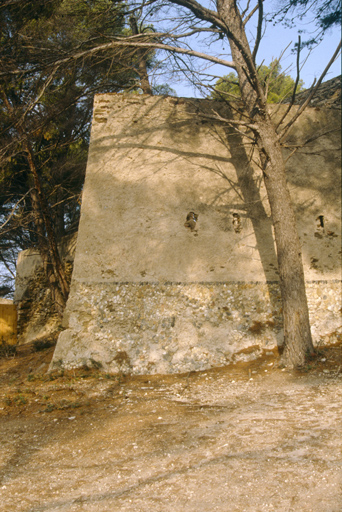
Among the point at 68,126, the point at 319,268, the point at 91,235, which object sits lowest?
the point at 319,268

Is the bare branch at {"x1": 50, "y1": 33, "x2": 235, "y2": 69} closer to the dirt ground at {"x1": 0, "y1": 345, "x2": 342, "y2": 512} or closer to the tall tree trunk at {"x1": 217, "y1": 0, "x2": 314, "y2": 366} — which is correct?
the tall tree trunk at {"x1": 217, "y1": 0, "x2": 314, "y2": 366}

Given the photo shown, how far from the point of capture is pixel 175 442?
11.0 ft

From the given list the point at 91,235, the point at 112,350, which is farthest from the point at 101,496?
the point at 91,235

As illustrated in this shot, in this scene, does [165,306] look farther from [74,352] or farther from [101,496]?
[101,496]

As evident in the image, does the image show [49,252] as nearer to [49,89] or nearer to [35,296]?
[35,296]

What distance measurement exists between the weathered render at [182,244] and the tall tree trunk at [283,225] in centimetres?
67

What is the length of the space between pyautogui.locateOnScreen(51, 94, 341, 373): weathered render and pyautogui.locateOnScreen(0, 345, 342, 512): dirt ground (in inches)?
23.1

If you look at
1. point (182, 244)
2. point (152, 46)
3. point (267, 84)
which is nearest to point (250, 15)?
point (267, 84)

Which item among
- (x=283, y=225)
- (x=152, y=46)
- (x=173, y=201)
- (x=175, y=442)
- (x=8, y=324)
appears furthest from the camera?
(x=8, y=324)

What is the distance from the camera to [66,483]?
9.45 feet

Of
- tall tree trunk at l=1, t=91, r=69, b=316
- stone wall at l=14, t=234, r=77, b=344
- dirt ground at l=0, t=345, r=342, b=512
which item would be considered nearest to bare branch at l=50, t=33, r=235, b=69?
tall tree trunk at l=1, t=91, r=69, b=316

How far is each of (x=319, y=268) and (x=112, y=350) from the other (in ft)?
12.3

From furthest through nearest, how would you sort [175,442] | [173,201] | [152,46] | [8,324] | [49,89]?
[8,324], [49,89], [173,201], [152,46], [175,442]

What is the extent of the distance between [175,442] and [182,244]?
3.52 metres
